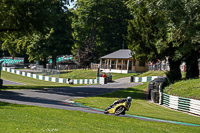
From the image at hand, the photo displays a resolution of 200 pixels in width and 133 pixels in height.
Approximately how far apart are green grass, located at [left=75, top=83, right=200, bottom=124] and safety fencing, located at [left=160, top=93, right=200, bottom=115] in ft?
2.75

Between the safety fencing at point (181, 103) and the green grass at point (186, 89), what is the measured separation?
120 cm

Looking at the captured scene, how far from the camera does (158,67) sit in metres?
47.0

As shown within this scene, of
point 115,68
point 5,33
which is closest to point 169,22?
point 5,33

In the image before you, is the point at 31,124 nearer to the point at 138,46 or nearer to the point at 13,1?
the point at 13,1

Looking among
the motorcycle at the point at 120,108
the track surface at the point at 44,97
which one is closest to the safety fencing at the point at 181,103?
the motorcycle at the point at 120,108

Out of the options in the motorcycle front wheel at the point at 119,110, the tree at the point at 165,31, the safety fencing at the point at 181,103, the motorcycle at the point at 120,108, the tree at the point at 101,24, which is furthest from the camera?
the tree at the point at 101,24

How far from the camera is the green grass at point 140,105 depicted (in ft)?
59.4

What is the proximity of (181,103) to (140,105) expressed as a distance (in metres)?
3.19

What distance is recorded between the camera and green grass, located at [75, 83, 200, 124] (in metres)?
18.1

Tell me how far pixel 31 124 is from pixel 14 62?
7617 cm

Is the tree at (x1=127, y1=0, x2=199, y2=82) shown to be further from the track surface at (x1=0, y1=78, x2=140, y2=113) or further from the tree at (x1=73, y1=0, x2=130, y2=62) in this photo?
the tree at (x1=73, y1=0, x2=130, y2=62)

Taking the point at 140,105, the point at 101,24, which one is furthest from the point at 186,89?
the point at 101,24

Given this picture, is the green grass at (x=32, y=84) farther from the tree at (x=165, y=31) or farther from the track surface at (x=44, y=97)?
the tree at (x=165, y=31)

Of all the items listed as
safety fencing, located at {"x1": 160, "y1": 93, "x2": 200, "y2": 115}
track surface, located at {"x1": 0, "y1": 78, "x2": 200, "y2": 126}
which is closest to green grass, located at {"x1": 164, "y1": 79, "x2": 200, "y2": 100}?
safety fencing, located at {"x1": 160, "y1": 93, "x2": 200, "y2": 115}
